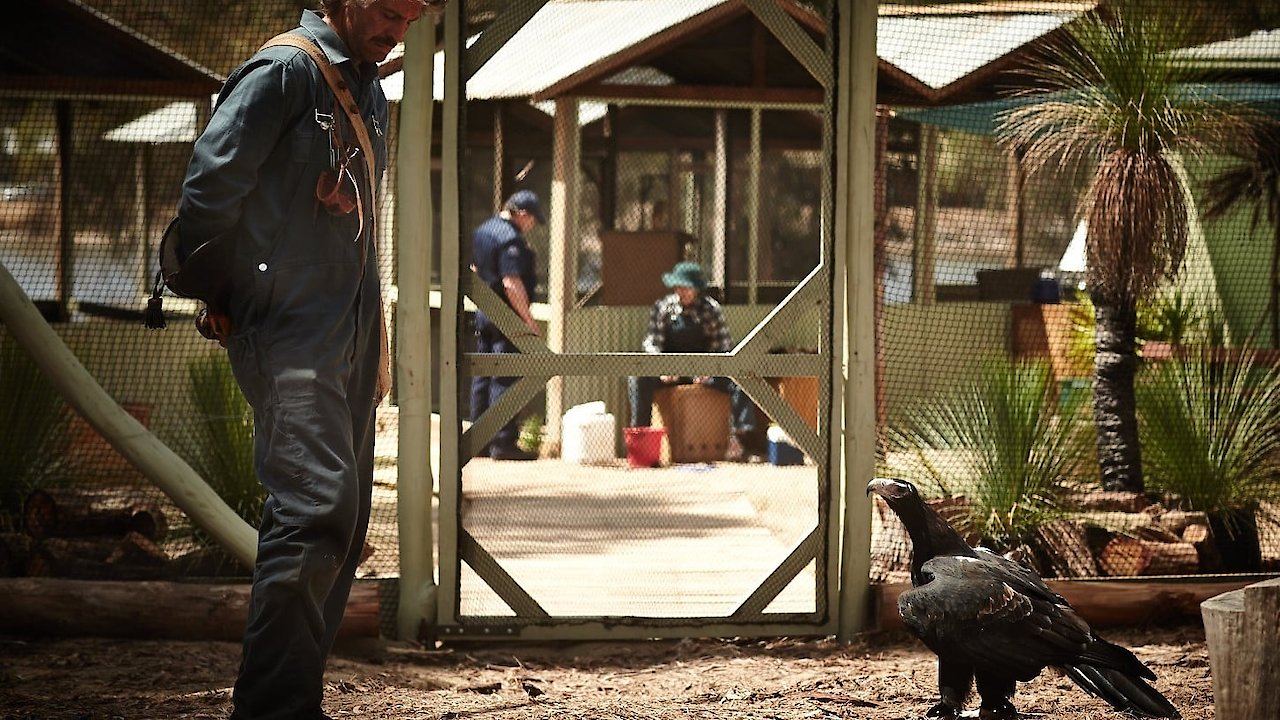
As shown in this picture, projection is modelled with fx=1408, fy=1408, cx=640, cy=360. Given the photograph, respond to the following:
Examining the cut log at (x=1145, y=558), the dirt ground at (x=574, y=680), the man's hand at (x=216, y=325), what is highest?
the man's hand at (x=216, y=325)

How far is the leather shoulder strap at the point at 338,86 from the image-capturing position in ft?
12.2

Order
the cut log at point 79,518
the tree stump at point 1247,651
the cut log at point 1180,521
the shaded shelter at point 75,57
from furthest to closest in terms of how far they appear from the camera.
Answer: the shaded shelter at point 75,57
the cut log at point 1180,521
the cut log at point 79,518
the tree stump at point 1247,651

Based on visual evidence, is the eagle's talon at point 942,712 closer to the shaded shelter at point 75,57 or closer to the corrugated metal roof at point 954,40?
the corrugated metal roof at point 954,40

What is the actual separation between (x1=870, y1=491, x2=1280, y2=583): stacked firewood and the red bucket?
9.13 feet

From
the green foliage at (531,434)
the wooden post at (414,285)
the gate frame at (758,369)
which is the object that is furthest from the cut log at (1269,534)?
the green foliage at (531,434)

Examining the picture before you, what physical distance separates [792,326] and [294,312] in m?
9.08


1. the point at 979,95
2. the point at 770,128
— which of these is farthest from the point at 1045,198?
the point at 770,128

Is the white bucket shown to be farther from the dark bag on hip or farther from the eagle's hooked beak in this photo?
the dark bag on hip

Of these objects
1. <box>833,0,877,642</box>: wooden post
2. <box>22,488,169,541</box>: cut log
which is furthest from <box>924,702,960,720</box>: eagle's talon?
<box>22,488,169,541</box>: cut log

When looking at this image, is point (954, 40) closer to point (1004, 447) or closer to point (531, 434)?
point (1004, 447)

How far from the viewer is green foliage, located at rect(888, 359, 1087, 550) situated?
253 inches

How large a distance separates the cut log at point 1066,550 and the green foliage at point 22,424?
14.6ft

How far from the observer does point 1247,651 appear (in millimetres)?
3330

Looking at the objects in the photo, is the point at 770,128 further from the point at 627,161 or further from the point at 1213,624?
the point at 1213,624
